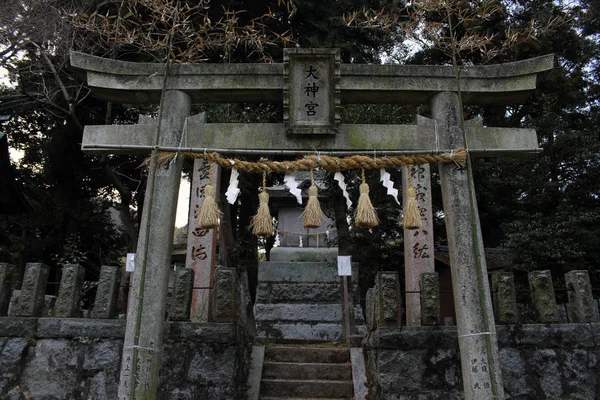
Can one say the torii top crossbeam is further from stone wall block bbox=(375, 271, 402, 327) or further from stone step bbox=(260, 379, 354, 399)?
stone step bbox=(260, 379, 354, 399)

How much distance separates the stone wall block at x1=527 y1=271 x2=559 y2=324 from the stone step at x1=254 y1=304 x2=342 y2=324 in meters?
5.28

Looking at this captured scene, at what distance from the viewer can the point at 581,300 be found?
599cm

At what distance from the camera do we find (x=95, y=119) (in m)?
17.2

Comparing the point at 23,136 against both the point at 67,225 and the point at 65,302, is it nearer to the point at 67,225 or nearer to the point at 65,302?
the point at 67,225

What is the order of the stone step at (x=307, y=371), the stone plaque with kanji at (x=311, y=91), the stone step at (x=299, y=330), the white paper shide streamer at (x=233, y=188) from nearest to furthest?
the white paper shide streamer at (x=233, y=188) < the stone plaque with kanji at (x=311, y=91) < the stone step at (x=307, y=371) < the stone step at (x=299, y=330)

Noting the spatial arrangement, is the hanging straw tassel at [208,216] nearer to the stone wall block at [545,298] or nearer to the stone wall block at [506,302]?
the stone wall block at [506,302]

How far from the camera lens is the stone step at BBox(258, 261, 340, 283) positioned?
438 inches

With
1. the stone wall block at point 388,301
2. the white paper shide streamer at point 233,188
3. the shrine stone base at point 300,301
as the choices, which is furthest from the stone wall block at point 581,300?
the shrine stone base at point 300,301

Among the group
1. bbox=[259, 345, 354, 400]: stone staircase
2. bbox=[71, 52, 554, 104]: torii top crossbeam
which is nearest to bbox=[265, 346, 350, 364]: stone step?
bbox=[259, 345, 354, 400]: stone staircase

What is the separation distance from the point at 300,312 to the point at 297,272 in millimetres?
902

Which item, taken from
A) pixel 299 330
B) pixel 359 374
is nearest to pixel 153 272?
pixel 359 374

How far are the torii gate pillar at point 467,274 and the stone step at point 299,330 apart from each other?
6.02 m

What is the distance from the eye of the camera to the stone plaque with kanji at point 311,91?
199 inches

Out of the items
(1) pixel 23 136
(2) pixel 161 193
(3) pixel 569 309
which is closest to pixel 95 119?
(1) pixel 23 136
